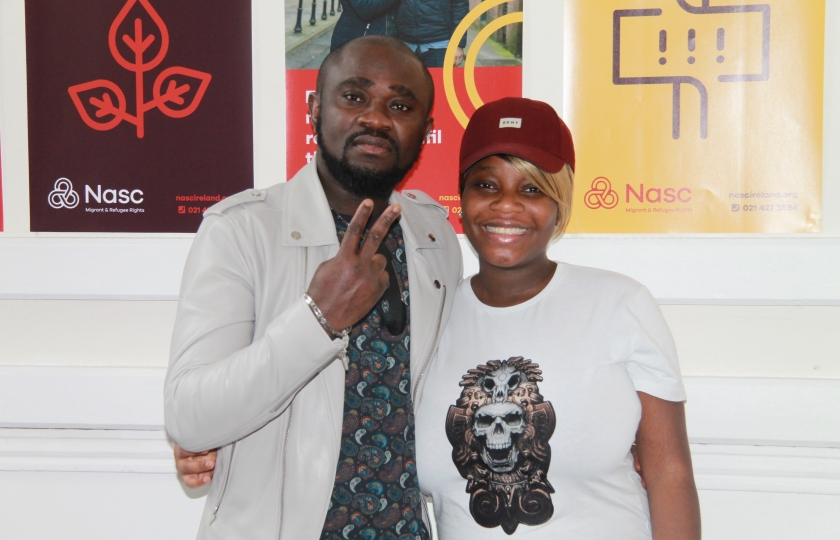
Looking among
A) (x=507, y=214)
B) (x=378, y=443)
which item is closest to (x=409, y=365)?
(x=378, y=443)

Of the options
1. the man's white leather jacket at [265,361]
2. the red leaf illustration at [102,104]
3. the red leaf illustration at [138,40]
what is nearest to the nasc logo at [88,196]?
the red leaf illustration at [102,104]

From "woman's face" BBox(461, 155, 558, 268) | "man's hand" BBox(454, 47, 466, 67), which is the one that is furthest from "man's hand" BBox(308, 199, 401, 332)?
"man's hand" BBox(454, 47, 466, 67)

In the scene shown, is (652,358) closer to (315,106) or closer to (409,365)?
(409,365)

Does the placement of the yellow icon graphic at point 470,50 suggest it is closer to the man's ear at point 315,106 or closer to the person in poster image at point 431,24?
the person in poster image at point 431,24

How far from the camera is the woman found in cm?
138

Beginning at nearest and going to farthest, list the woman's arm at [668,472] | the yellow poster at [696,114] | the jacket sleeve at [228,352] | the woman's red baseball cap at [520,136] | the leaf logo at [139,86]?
the jacket sleeve at [228,352] → the woman's arm at [668,472] → the woman's red baseball cap at [520,136] → the yellow poster at [696,114] → the leaf logo at [139,86]

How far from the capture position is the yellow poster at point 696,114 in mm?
2090

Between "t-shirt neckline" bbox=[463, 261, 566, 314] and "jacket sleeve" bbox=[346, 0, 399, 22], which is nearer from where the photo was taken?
"t-shirt neckline" bbox=[463, 261, 566, 314]

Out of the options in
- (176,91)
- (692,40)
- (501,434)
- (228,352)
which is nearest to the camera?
(228,352)

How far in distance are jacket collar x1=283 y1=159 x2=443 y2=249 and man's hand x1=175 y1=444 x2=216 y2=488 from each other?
55 cm

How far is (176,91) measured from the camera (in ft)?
7.60

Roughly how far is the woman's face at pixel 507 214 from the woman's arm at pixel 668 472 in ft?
1.36

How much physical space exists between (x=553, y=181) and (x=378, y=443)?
0.71 m

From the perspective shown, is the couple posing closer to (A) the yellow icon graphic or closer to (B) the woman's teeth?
(B) the woman's teeth
